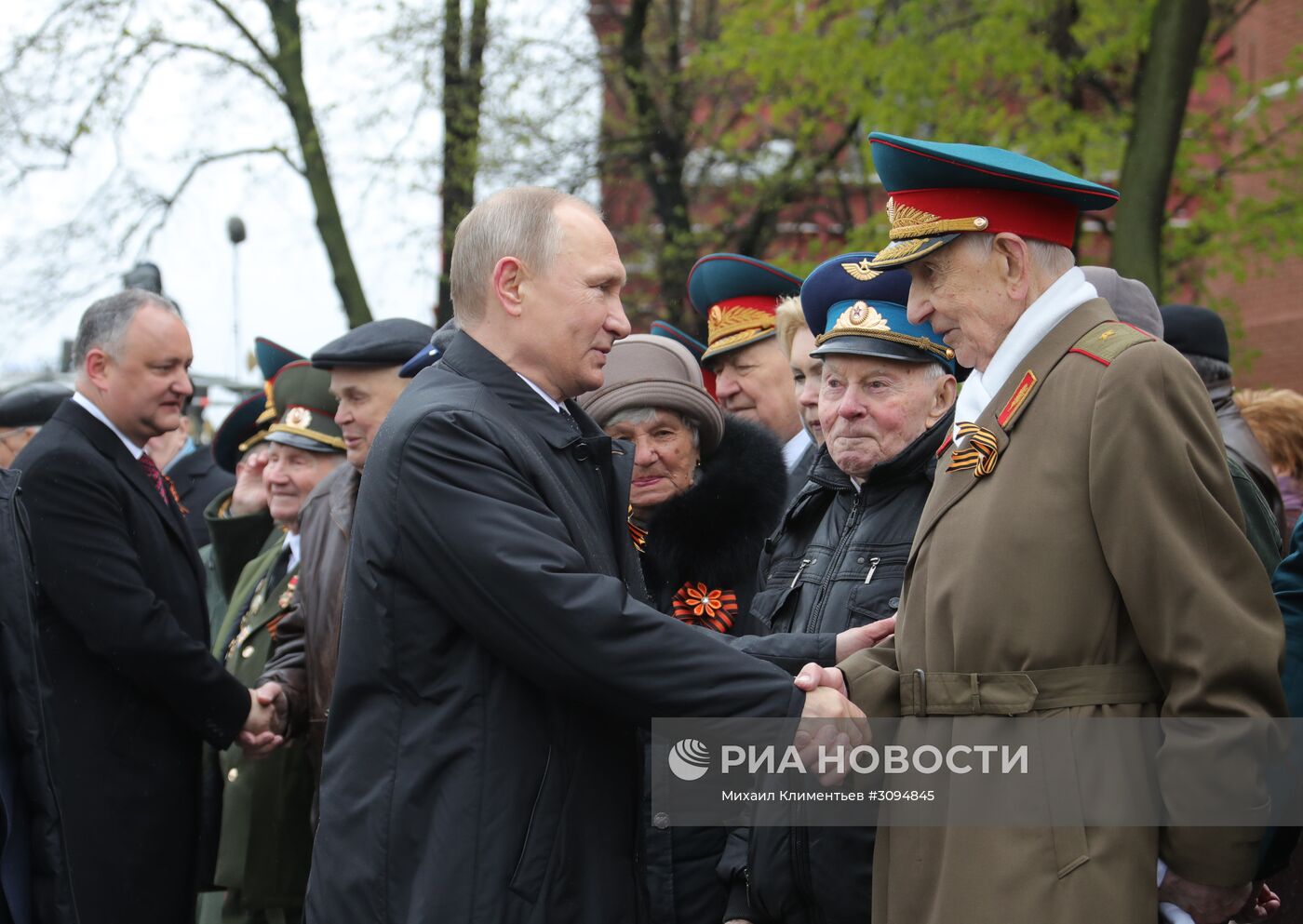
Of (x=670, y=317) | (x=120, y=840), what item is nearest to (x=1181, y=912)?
(x=120, y=840)

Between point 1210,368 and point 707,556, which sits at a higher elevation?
point 1210,368

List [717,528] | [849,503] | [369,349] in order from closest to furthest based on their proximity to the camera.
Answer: [849,503] → [717,528] → [369,349]

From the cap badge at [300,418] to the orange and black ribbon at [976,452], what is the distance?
12.4ft

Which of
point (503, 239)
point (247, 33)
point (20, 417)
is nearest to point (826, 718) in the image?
point (503, 239)

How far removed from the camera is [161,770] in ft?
15.8

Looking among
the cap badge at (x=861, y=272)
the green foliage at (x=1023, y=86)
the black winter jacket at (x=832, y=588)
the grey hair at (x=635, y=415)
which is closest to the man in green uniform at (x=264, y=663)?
the grey hair at (x=635, y=415)

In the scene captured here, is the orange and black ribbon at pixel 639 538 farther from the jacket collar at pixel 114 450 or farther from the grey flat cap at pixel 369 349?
the jacket collar at pixel 114 450

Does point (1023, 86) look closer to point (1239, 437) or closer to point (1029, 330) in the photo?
point (1239, 437)

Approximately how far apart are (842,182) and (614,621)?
14.6 meters

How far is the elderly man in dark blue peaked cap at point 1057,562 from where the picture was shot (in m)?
2.65

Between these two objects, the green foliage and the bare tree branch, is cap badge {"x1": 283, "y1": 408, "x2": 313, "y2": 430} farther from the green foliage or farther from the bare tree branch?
the bare tree branch

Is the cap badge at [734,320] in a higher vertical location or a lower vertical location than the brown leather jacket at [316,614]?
higher

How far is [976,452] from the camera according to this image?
9.82ft

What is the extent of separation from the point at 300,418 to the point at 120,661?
179 cm
